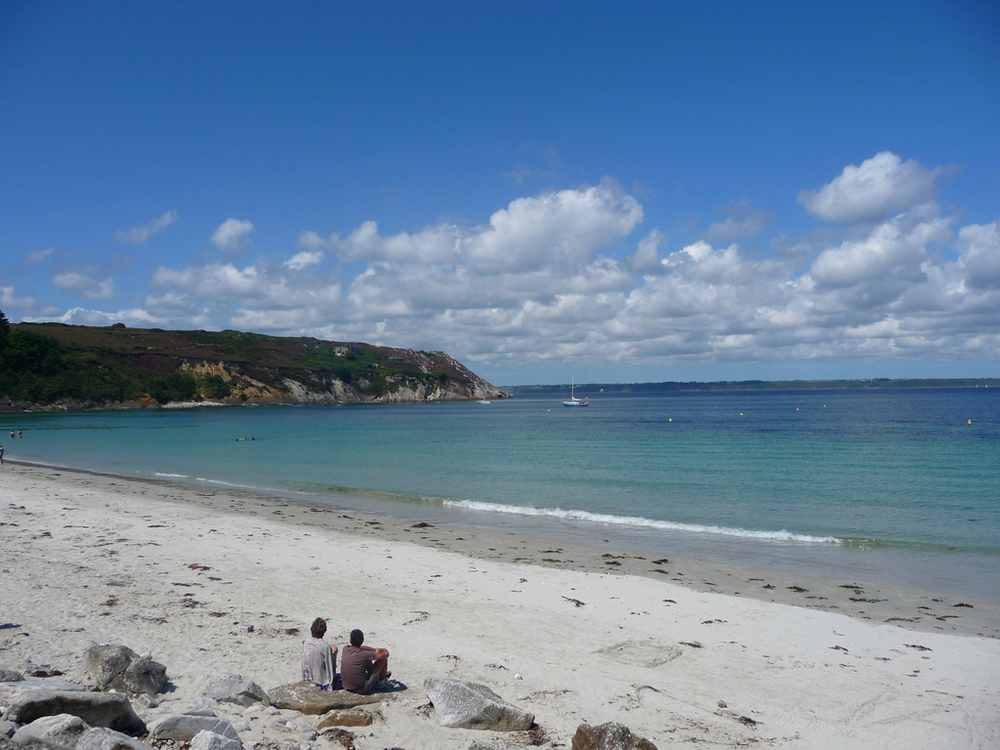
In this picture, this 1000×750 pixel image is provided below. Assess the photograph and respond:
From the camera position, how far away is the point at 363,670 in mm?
6797

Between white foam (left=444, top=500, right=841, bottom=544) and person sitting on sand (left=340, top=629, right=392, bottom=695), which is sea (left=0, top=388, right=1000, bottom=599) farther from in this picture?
person sitting on sand (left=340, top=629, right=392, bottom=695)

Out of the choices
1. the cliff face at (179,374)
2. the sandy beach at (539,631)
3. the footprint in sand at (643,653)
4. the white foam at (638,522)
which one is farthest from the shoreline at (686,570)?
the cliff face at (179,374)

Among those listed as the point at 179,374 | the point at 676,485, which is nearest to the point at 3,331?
the point at 179,374

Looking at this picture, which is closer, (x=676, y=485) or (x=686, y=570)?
(x=686, y=570)

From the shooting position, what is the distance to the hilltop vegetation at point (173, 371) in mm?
109188

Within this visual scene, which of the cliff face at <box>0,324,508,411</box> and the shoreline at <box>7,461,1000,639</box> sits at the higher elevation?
the cliff face at <box>0,324,508,411</box>

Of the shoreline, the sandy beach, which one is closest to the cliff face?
the shoreline

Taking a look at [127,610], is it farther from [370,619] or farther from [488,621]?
[488,621]

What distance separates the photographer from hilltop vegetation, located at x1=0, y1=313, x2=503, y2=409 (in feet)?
358

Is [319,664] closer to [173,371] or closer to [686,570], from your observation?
[686,570]

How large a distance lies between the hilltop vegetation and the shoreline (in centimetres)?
10892

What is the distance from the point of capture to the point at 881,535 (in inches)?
701

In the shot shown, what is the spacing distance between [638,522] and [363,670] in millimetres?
14316

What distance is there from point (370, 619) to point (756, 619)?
19.7 ft
